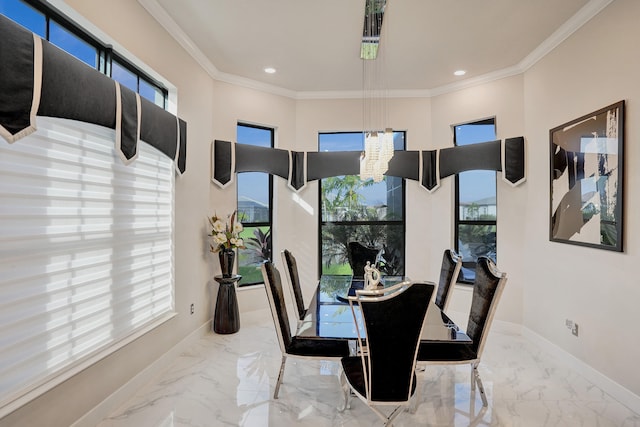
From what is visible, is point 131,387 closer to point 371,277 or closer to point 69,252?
point 69,252

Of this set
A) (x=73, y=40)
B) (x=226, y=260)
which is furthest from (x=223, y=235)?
(x=73, y=40)

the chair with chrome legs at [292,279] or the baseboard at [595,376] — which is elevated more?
the chair with chrome legs at [292,279]

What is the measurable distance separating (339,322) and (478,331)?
3.10 ft

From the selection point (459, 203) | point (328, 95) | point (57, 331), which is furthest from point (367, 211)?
point (57, 331)

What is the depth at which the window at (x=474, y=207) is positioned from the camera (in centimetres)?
445

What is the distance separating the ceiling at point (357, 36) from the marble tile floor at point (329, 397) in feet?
9.88

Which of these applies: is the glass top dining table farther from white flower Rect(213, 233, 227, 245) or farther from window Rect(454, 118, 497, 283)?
window Rect(454, 118, 497, 283)

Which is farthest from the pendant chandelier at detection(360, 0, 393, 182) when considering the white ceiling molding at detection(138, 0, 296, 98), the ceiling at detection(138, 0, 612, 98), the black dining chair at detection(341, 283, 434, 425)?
the black dining chair at detection(341, 283, 434, 425)

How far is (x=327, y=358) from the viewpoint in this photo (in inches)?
96.2

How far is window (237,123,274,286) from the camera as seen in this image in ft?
15.3

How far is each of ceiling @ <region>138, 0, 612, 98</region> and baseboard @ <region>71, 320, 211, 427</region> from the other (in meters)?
2.95

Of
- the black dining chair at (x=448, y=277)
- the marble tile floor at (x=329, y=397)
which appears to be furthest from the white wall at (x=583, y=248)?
the black dining chair at (x=448, y=277)

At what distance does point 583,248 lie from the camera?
9.89 feet

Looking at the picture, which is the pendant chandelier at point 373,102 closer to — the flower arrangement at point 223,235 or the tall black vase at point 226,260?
the flower arrangement at point 223,235
